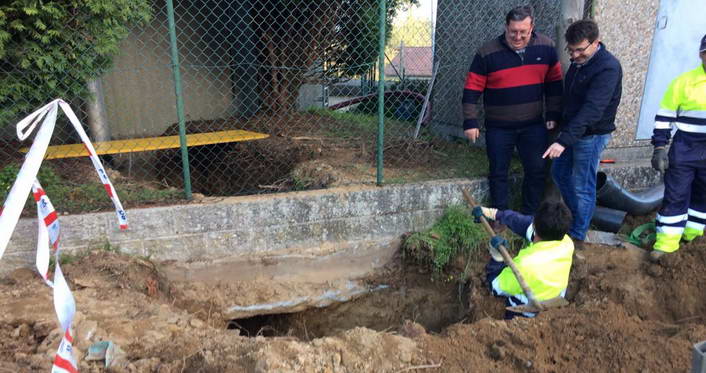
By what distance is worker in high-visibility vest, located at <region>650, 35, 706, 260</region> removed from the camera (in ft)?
12.7

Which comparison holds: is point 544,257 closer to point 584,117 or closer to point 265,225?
point 584,117

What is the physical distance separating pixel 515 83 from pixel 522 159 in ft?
2.48

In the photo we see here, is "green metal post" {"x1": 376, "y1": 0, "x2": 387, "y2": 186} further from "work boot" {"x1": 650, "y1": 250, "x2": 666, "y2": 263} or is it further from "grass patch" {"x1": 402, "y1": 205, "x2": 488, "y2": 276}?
"work boot" {"x1": 650, "y1": 250, "x2": 666, "y2": 263}

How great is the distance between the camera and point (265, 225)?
4.45 m

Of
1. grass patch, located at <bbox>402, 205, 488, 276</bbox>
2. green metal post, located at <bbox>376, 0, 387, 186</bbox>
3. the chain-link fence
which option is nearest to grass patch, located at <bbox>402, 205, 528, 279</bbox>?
grass patch, located at <bbox>402, 205, 488, 276</bbox>

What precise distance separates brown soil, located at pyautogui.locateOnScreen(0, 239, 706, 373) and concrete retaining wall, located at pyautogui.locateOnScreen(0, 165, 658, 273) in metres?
0.22

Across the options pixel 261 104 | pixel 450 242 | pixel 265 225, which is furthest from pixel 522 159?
pixel 261 104

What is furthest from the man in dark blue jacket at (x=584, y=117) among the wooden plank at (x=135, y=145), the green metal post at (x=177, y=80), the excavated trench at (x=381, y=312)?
the wooden plank at (x=135, y=145)

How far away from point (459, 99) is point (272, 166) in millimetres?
2701

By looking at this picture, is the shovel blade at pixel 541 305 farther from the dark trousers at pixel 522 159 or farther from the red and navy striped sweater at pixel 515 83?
the red and navy striped sweater at pixel 515 83

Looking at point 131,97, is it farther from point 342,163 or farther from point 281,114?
point 342,163

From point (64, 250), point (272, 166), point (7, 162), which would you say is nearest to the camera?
point (64, 250)

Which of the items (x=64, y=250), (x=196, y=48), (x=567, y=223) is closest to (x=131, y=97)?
(x=196, y=48)

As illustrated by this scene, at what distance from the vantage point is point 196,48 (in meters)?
7.41
